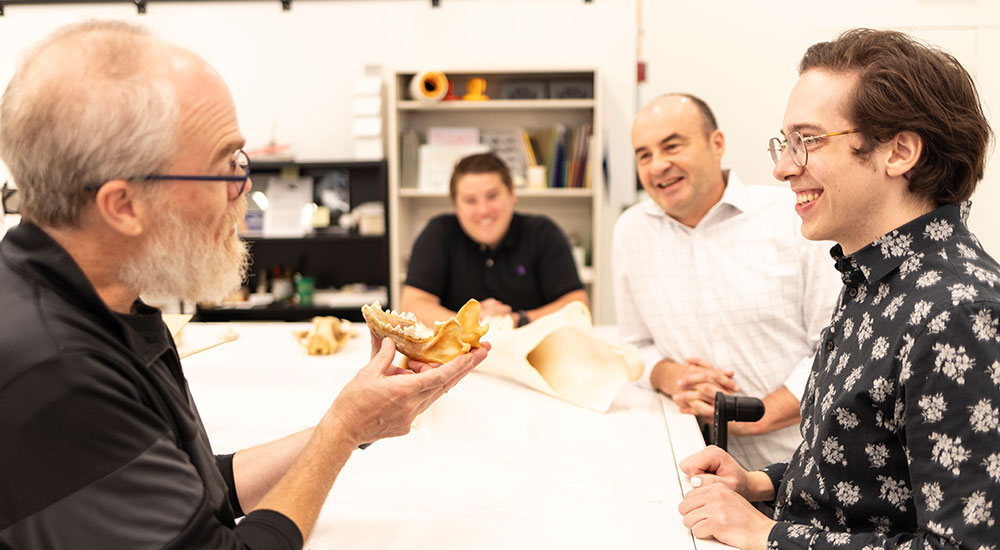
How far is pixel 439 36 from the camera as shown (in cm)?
510

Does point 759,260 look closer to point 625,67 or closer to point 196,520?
point 196,520

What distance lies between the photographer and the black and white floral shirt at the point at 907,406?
1.04 m

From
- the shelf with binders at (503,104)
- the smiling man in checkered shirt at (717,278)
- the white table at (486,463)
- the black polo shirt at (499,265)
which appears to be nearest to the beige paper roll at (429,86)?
the shelf with binders at (503,104)

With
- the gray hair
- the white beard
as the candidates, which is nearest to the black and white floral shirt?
the white beard

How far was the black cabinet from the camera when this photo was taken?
4898mm

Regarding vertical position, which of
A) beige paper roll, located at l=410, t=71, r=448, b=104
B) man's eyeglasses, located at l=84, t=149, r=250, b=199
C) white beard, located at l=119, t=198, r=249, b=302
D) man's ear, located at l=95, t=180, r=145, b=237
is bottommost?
white beard, located at l=119, t=198, r=249, b=302

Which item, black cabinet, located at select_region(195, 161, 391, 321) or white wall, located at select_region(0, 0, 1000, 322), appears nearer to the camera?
white wall, located at select_region(0, 0, 1000, 322)

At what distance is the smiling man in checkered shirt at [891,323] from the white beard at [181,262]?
874 millimetres

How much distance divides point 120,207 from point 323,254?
4239 mm

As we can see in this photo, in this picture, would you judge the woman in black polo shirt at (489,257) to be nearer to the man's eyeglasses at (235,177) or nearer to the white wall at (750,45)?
the white wall at (750,45)

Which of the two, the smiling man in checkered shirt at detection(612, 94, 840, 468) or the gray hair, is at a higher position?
the gray hair

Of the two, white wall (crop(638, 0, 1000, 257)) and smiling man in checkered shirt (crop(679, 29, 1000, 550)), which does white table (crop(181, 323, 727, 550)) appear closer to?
smiling man in checkered shirt (crop(679, 29, 1000, 550))

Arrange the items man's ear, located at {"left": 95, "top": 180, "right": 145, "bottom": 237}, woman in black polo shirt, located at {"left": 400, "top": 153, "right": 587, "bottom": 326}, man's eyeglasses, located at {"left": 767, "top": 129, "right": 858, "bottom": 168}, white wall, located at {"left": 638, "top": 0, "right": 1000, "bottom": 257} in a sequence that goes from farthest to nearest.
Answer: white wall, located at {"left": 638, "top": 0, "right": 1000, "bottom": 257}
woman in black polo shirt, located at {"left": 400, "top": 153, "right": 587, "bottom": 326}
man's eyeglasses, located at {"left": 767, "top": 129, "right": 858, "bottom": 168}
man's ear, located at {"left": 95, "top": 180, "right": 145, "bottom": 237}

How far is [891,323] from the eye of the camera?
1.20 meters
